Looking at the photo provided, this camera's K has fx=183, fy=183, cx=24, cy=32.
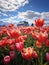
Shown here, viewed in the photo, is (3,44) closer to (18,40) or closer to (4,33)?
(18,40)

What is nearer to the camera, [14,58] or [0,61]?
[14,58]

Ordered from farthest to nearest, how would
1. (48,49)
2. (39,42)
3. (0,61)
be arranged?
(48,49) < (0,61) < (39,42)

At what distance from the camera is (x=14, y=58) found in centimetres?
204

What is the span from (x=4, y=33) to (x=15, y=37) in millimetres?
1945

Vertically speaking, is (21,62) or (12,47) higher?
(12,47)

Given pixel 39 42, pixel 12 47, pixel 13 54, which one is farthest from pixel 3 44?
pixel 39 42

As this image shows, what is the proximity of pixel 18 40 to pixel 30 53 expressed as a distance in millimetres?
355

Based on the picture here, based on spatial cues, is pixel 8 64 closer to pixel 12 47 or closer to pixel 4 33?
pixel 12 47

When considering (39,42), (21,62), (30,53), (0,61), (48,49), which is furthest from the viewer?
(48,49)

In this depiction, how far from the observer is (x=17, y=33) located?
209cm

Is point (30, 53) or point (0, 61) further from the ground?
point (30, 53)

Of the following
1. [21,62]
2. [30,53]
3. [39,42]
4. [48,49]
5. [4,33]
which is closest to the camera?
[30,53]

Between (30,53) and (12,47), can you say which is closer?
(30,53)

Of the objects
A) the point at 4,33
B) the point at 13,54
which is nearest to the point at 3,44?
the point at 13,54
